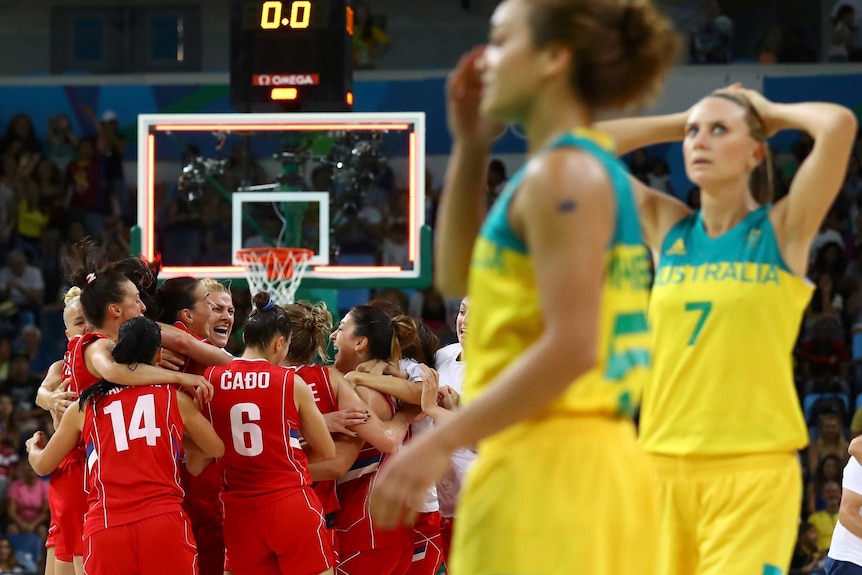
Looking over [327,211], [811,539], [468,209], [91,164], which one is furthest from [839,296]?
[468,209]

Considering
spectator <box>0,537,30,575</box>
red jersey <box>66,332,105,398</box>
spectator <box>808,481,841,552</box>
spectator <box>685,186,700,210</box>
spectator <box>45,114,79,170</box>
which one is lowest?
spectator <box>0,537,30,575</box>

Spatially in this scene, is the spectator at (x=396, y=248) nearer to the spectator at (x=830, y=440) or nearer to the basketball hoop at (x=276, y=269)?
the basketball hoop at (x=276, y=269)

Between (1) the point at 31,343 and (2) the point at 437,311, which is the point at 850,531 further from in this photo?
(1) the point at 31,343

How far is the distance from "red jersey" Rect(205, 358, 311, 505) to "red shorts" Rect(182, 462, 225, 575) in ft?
1.64

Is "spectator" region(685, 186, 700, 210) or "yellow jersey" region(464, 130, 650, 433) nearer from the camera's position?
"yellow jersey" region(464, 130, 650, 433)

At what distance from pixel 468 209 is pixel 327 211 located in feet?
25.3

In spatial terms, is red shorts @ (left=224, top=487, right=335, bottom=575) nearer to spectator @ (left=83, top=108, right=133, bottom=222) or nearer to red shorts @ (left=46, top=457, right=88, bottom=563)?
red shorts @ (left=46, top=457, right=88, bottom=563)

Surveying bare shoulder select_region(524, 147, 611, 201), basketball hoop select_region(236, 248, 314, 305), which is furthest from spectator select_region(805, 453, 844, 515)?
bare shoulder select_region(524, 147, 611, 201)

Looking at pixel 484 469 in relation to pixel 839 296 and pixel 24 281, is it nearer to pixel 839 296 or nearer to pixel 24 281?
pixel 839 296

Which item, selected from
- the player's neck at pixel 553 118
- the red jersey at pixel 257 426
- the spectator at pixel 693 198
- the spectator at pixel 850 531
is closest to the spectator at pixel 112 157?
the spectator at pixel 693 198

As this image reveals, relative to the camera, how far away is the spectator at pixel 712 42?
52.1 feet

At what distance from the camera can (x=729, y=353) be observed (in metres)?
3.88

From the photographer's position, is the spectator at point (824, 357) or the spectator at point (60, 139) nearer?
the spectator at point (824, 357)

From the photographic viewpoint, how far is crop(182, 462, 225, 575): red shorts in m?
6.78
